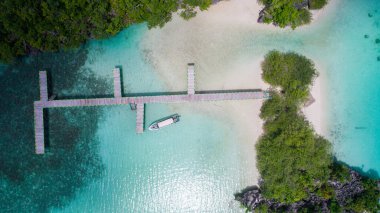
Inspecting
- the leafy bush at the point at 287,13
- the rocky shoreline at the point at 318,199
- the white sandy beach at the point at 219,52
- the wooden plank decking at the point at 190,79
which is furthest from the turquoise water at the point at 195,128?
the wooden plank decking at the point at 190,79

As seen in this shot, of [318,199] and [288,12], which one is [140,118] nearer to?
[288,12]

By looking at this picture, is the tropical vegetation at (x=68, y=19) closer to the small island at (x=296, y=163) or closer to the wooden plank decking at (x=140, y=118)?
the wooden plank decking at (x=140, y=118)

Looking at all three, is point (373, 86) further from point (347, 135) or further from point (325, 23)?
point (325, 23)

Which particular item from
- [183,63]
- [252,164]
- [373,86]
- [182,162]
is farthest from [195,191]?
[373,86]

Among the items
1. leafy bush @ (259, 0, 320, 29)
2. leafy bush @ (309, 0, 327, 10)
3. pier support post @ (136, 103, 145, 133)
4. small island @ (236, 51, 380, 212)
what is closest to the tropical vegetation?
leafy bush @ (259, 0, 320, 29)

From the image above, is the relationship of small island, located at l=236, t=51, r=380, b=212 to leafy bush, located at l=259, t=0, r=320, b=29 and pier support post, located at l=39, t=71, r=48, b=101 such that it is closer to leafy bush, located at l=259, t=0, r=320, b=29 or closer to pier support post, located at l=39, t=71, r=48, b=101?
leafy bush, located at l=259, t=0, r=320, b=29

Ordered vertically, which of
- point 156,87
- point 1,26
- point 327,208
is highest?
point 1,26
